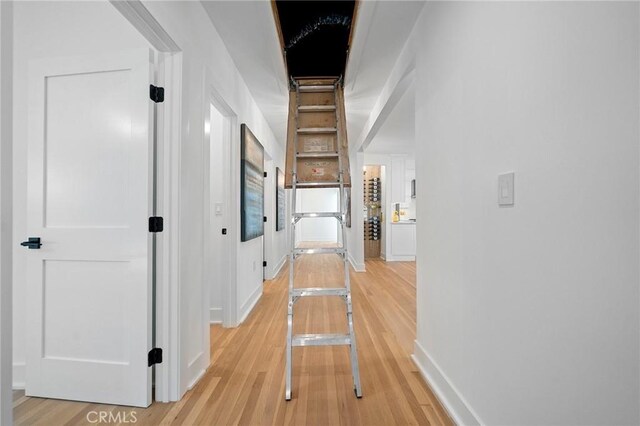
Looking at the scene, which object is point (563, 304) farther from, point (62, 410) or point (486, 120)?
point (62, 410)

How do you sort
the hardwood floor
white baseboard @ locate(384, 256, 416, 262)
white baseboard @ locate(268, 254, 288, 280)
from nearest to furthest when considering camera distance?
the hardwood floor → white baseboard @ locate(268, 254, 288, 280) → white baseboard @ locate(384, 256, 416, 262)

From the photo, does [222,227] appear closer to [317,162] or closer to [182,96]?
[317,162]

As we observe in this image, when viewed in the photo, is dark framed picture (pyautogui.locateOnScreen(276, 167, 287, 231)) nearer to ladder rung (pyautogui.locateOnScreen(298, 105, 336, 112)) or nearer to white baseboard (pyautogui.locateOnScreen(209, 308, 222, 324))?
white baseboard (pyautogui.locateOnScreen(209, 308, 222, 324))

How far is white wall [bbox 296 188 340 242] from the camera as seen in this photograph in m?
10.8

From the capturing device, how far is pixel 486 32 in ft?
3.91

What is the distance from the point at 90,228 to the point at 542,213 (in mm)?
2157

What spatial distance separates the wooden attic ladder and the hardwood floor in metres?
0.13

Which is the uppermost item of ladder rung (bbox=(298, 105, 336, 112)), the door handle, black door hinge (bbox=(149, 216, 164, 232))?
ladder rung (bbox=(298, 105, 336, 112))

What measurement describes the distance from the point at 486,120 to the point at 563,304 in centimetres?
76

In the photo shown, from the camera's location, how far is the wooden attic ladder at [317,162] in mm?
1793

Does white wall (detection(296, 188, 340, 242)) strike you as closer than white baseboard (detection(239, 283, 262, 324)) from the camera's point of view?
No

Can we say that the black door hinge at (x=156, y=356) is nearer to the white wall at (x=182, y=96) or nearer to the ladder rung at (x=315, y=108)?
the white wall at (x=182, y=96)

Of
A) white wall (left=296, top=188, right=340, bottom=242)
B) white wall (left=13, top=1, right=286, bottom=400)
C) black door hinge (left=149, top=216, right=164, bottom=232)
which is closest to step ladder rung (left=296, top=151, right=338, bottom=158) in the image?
white wall (left=13, top=1, right=286, bottom=400)

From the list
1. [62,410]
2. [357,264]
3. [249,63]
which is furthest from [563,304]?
[357,264]
